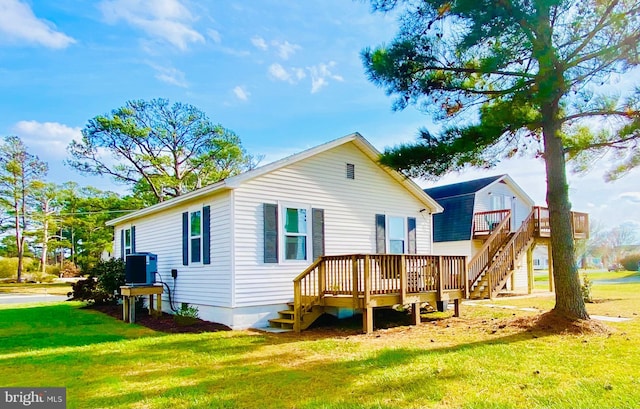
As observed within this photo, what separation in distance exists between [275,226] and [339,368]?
4.78 meters

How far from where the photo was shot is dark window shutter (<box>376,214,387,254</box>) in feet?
40.7

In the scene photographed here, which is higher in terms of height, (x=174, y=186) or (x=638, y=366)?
(x=174, y=186)

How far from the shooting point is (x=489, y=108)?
8.55m

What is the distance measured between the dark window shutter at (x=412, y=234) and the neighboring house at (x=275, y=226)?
0.10 ft

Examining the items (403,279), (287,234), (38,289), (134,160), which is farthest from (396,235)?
(38,289)

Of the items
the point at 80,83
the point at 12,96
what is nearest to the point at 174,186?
the point at 12,96

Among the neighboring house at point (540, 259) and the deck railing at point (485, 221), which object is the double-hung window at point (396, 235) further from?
the neighboring house at point (540, 259)

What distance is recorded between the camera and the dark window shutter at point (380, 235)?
12398mm

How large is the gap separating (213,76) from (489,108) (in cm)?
1046

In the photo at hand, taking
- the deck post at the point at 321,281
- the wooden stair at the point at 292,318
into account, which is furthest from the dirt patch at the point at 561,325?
the wooden stair at the point at 292,318

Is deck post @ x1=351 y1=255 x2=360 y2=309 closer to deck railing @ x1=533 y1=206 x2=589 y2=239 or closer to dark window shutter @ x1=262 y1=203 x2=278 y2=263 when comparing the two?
dark window shutter @ x1=262 y1=203 x2=278 y2=263

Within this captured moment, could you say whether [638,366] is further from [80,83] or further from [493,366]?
[80,83]

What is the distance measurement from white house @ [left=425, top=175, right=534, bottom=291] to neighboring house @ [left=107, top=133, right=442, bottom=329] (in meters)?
8.34

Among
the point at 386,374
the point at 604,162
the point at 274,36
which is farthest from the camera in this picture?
the point at 274,36
